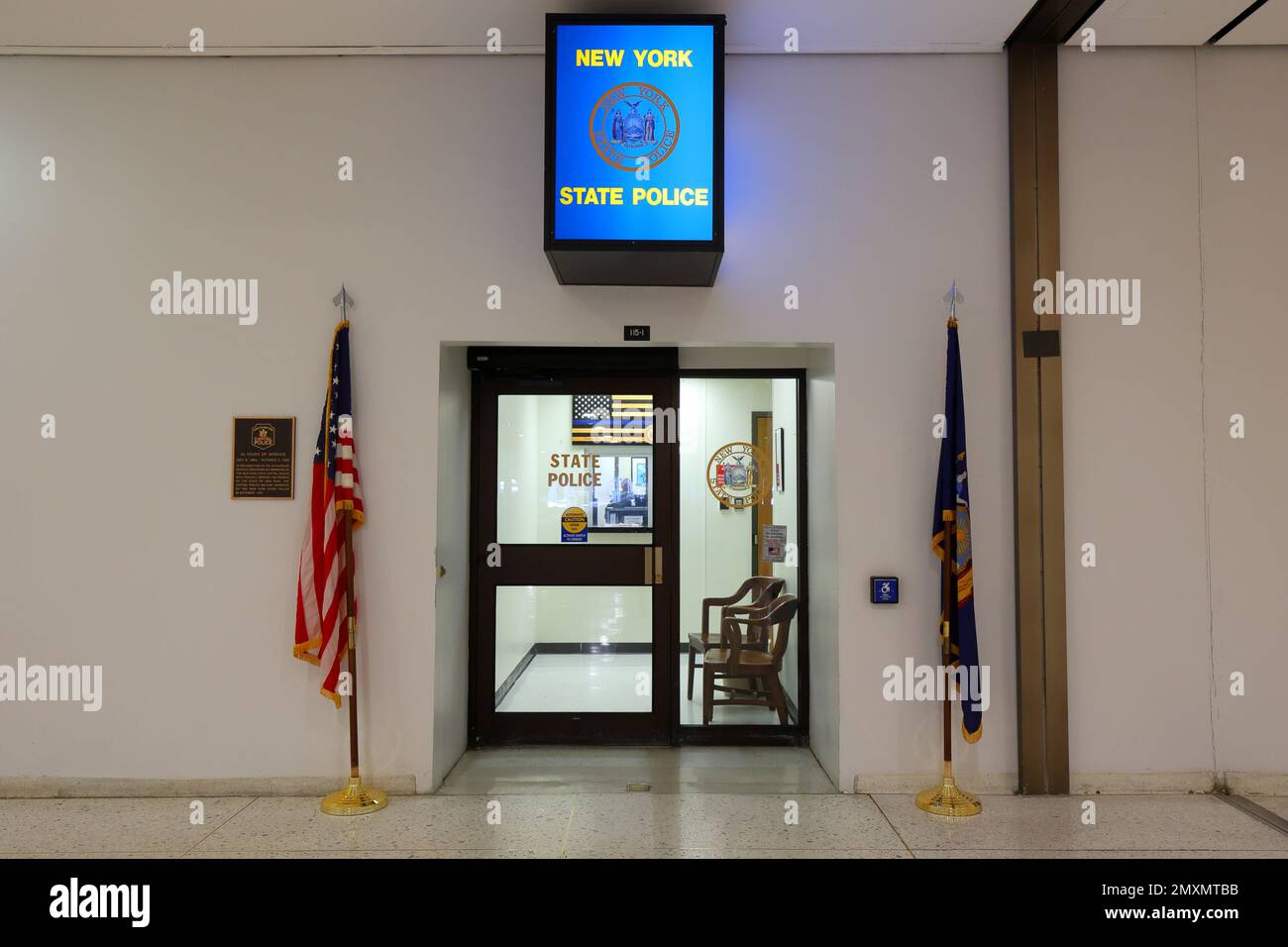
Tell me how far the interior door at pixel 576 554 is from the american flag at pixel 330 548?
888 mm

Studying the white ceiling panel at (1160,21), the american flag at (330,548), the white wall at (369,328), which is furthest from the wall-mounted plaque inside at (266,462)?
the white ceiling panel at (1160,21)

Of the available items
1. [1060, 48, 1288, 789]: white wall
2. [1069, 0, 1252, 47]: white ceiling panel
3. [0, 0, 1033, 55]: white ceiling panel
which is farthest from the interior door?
[1069, 0, 1252, 47]: white ceiling panel

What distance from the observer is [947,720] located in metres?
3.51

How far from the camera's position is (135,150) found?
379 centimetres

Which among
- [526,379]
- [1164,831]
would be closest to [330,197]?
[526,379]

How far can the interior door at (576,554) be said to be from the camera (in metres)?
4.33

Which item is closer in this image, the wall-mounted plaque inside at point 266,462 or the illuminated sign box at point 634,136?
the illuminated sign box at point 634,136

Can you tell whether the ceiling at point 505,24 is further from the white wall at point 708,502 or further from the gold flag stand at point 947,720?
the gold flag stand at point 947,720

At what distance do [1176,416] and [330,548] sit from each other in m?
4.02

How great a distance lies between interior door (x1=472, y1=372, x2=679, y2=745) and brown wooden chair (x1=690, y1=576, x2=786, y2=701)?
0.45 feet

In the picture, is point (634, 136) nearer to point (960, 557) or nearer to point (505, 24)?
point (505, 24)

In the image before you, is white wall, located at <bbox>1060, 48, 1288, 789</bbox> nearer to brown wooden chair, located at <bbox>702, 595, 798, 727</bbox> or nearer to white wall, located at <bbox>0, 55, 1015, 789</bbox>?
white wall, located at <bbox>0, 55, 1015, 789</bbox>

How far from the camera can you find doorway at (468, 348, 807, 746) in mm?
4332

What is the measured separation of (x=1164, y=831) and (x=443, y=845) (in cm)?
297
